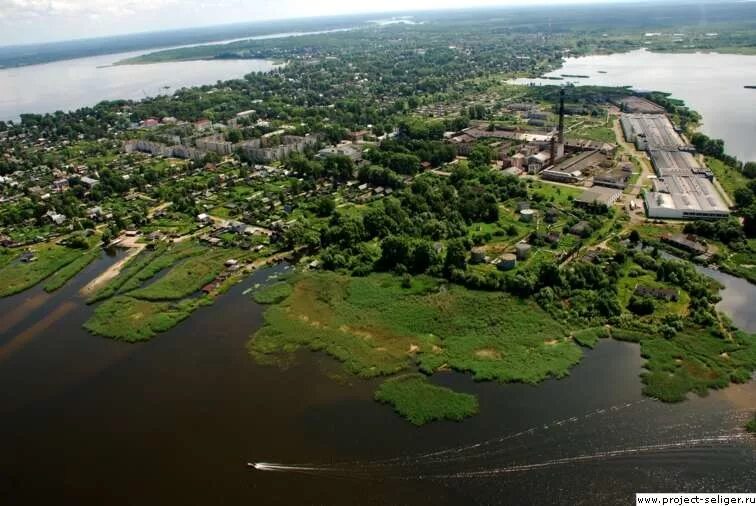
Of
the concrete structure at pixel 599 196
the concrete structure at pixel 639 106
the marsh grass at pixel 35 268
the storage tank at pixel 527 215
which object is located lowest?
the concrete structure at pixel 639 106

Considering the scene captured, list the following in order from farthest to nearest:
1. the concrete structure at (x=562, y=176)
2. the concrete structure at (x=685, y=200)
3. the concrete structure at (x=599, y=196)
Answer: the concrete structure at (x=562, y=176) < the concrete structure at (x=599, y=196) < the concrete structure at (x=685, y=200)

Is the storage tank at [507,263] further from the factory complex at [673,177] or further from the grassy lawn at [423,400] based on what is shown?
the factory complex at [673,177]

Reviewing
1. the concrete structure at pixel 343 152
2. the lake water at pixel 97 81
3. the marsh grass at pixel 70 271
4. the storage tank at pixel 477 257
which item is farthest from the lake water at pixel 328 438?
the lake water at pixel 97 81

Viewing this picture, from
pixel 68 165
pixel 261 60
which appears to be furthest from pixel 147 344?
pixel 261 60

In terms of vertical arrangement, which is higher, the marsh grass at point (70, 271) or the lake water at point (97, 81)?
the marsh grass at point (70, 271)

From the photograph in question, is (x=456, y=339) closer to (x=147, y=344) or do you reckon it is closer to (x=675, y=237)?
(x=147, y=344)

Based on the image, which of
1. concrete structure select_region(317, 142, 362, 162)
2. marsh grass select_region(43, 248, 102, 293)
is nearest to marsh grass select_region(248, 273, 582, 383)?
marsh grass select_region(43, 248, 102, 293)
